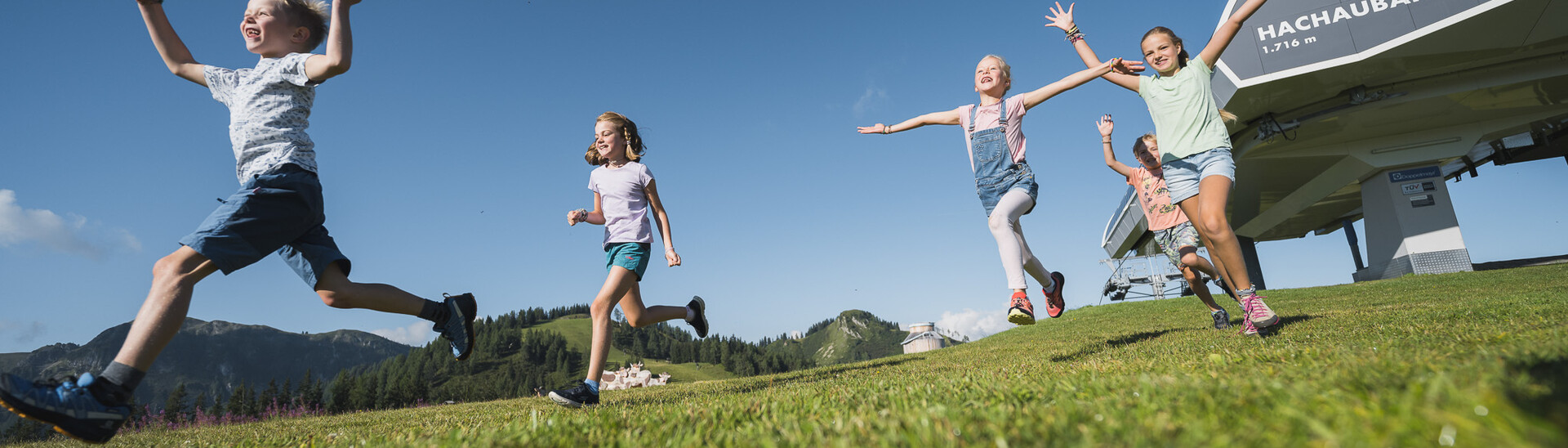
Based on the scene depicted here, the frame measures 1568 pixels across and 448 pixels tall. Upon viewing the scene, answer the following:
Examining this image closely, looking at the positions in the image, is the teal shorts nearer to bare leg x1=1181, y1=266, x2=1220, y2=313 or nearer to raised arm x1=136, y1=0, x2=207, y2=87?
raised arm x1=136, y1=0, x2=207, y2=87

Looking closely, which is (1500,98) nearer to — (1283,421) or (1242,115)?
(1242,115)

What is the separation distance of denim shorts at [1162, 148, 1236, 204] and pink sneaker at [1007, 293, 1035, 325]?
61.5 inches

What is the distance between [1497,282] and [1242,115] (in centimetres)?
1057

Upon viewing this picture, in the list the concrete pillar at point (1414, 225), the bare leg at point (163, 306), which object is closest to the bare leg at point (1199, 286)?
the bare leg at point (163, 306)

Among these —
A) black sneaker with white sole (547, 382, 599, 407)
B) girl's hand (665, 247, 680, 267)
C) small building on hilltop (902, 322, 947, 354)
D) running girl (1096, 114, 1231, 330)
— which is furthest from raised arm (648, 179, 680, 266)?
small building on hilltop (902, 322, 947, 354)

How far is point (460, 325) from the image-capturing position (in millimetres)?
4832

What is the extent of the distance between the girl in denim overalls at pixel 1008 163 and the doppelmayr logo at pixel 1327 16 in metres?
19.3

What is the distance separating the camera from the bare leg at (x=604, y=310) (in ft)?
15.1

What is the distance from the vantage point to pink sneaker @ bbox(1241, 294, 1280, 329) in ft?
15.7

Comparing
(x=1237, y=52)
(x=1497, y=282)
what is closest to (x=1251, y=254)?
(x=1237, y=52)

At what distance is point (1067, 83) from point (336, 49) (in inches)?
210

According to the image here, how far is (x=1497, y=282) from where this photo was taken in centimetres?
1364

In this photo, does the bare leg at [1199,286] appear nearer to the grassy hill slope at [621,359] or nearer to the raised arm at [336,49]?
the raised arm at [336,49]

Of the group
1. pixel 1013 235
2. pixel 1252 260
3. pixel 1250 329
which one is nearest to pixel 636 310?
pixel 1013 235
